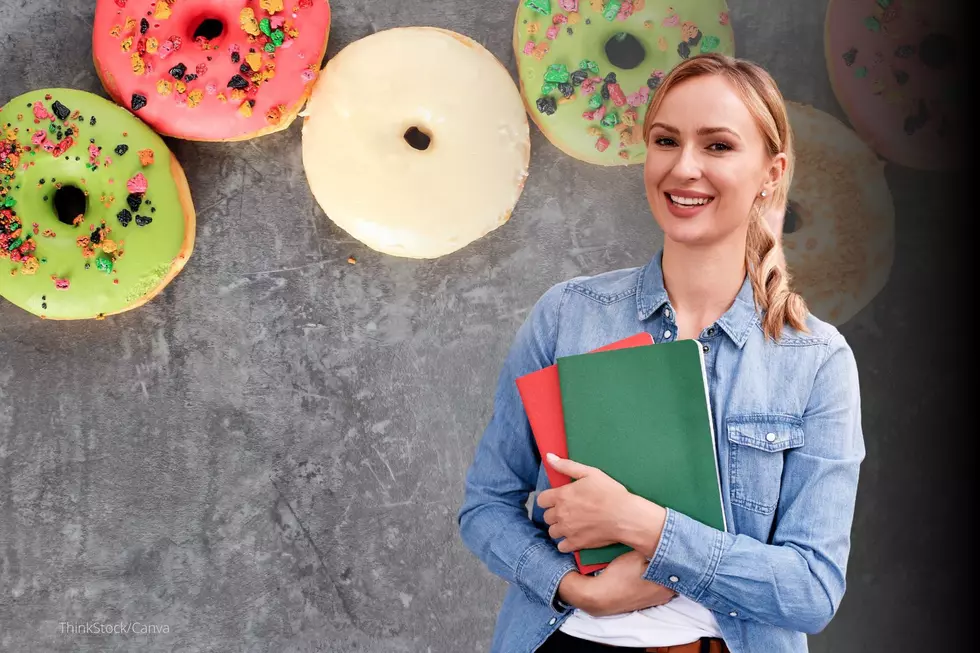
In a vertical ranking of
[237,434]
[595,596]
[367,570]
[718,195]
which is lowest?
[367,570]

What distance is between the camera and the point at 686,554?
81 cm

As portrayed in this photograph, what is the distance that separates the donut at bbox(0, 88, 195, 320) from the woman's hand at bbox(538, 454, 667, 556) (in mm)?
980

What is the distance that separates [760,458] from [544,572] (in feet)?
0.78

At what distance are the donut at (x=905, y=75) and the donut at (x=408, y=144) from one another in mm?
609

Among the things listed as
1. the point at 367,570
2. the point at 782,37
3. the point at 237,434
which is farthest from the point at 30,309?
the point at 782,37

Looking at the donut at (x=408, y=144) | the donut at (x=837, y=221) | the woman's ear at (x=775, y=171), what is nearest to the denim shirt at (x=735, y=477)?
the woman's ear at (x=775, y=171)

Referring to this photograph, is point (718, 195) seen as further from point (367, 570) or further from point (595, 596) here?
point (367, 570)

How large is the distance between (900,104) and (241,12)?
3.77 feet

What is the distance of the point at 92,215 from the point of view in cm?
154

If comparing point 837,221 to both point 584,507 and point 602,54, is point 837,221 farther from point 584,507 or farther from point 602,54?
point 584,507

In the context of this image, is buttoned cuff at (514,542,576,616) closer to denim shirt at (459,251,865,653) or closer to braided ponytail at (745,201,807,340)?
denim shirt at (459,251,865,653)

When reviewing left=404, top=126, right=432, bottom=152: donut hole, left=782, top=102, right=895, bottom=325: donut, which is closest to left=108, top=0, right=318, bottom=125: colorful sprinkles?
left=404, top=126, right=432, bottom=152: donut hole

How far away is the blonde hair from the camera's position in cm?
89

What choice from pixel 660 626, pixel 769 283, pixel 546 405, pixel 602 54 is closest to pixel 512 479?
pixel 546 405
